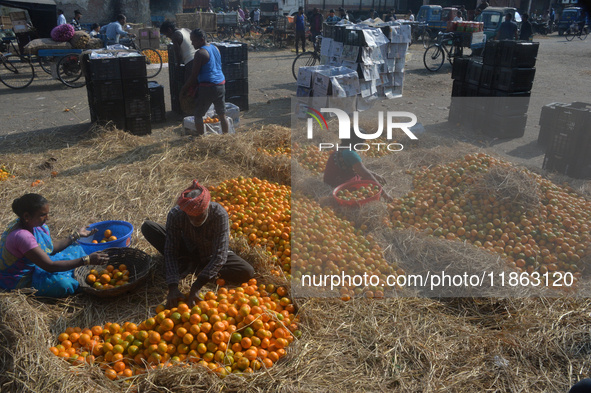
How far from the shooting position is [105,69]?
9133mm

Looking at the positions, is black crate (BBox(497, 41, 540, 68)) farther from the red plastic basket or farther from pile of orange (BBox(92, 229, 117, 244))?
pile of orange (BBox(92, 229, 117, 244))

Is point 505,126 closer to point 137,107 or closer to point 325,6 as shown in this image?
point 137,107

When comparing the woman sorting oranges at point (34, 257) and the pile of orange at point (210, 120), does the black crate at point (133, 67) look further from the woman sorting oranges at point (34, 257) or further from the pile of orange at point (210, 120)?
the woman sorting oranges at point (34, 257)

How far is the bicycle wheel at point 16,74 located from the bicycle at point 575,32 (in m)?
36.3

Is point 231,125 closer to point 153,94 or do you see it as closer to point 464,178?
point 153,94

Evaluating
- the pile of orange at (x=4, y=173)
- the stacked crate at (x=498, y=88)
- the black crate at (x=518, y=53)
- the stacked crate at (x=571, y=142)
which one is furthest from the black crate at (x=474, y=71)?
the pile of orange at (x=4, y=173)

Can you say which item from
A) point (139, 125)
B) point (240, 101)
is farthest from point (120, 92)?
point (240, 101)

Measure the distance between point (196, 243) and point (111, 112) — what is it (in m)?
6.24

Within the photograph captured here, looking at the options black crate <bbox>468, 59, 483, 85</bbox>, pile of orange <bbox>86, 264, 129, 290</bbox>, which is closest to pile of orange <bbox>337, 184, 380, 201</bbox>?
pile of orange <bbox>86, 264, 129, 290</bbox>

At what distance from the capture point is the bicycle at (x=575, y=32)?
33938 millimetres

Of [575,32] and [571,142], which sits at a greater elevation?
[575,32]

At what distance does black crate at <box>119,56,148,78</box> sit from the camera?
9266mm

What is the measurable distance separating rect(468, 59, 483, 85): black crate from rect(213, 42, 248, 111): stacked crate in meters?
5.68

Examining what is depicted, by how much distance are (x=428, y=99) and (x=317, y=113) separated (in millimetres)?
4896
